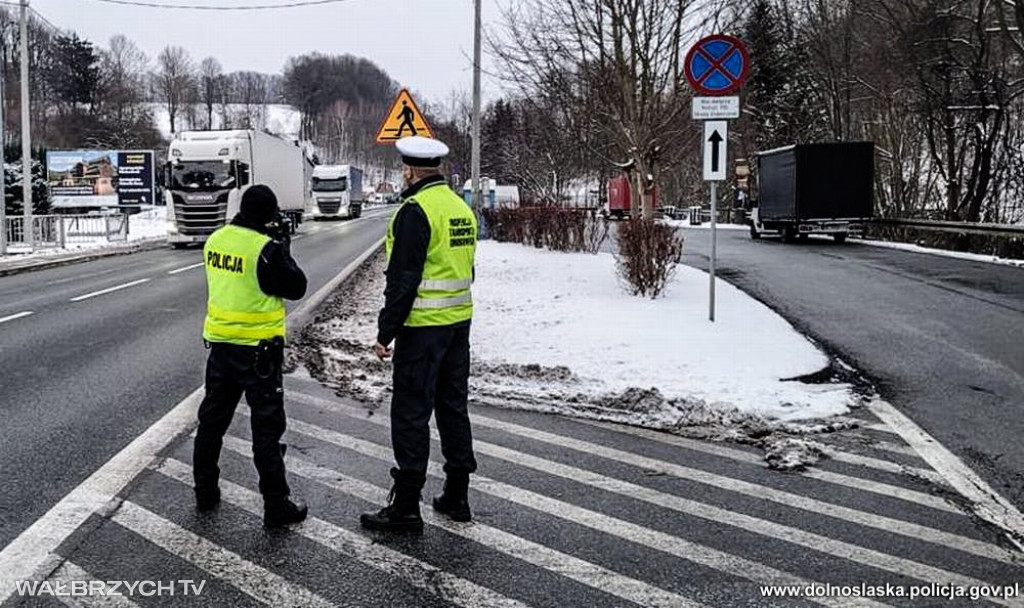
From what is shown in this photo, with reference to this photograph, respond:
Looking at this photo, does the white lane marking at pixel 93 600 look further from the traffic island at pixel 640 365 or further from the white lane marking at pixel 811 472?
the white lane marking at pixel 811 472

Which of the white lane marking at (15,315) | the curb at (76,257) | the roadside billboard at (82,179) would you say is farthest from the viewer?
the roadside billboard at (82,179)

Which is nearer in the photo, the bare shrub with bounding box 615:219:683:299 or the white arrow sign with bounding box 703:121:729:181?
the white arrow sign with bounding box 703:121:729:181

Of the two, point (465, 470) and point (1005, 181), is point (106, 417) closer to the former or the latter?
point (465, 470)

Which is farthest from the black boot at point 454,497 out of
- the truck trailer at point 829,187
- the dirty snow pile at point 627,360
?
the truck trailer at point 829,187

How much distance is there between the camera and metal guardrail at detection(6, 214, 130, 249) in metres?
27.8

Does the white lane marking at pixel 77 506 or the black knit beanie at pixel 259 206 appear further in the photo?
the black knit beanie at pixel 259 206

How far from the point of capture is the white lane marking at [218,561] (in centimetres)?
360

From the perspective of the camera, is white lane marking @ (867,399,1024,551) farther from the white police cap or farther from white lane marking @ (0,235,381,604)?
white lane marking @ (0,235,381,604)

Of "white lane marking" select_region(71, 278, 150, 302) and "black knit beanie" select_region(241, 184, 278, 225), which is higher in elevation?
"black knit beanie" select_region(241, 184, 278, 225)

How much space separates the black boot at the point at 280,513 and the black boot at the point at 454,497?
698mm

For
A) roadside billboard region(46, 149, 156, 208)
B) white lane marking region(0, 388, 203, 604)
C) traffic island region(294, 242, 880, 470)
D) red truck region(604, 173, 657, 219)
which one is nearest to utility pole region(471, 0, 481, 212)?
traffic island region(294, 242, 880, 470)

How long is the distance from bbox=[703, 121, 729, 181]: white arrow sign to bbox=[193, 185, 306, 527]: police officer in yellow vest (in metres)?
6.47

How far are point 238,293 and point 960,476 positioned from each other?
417 cm

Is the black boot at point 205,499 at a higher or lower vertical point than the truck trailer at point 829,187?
lower
